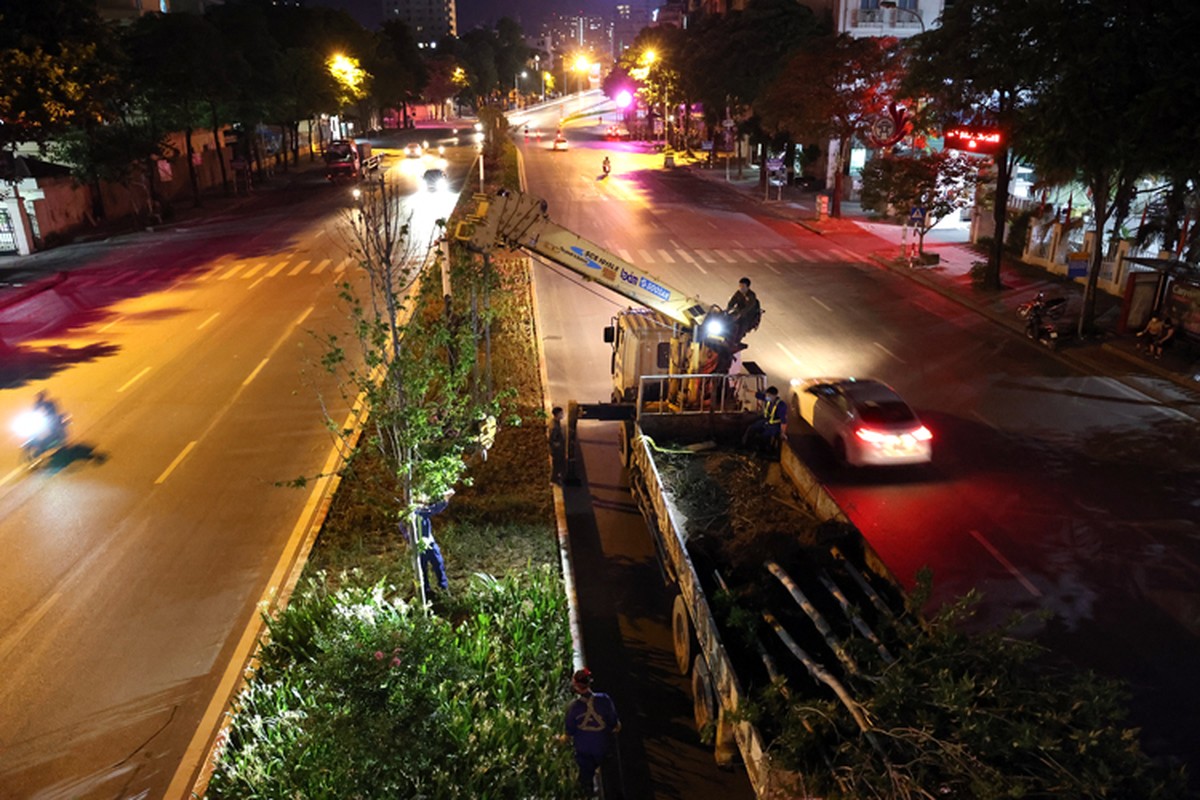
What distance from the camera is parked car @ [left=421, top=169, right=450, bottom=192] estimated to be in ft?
164

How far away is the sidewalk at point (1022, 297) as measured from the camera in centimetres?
1888

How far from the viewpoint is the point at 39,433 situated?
1608 cm

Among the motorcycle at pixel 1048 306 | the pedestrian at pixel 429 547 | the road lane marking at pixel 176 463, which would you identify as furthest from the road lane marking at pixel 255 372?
the motorcycle at pixel 1048 306

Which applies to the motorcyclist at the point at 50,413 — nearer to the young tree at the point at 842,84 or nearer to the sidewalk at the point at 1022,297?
the sidewalk at the point at 1022,297

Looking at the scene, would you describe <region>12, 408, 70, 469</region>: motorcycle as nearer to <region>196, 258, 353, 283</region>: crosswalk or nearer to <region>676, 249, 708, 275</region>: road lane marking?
<region>196, 258, 353, 283</region>: crosswalk

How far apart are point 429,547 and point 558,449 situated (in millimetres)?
4080

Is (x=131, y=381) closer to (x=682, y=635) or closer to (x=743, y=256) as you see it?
(x=682, y=635)

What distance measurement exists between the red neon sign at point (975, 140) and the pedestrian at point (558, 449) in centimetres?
1833

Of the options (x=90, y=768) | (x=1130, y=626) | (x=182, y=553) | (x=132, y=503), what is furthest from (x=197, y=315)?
(x=1130, y=626)

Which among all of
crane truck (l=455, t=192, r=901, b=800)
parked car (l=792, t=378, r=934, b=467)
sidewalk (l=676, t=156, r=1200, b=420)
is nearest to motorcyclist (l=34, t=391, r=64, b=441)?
crane truck (l=455, t=192, r=901, b=800)

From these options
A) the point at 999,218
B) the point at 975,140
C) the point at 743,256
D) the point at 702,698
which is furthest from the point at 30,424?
the point at 975,140

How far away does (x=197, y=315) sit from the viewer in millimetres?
24188

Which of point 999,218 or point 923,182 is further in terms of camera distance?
point 923,182

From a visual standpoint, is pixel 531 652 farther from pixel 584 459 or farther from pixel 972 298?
pixel 972 298
